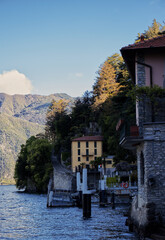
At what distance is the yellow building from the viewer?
258ft

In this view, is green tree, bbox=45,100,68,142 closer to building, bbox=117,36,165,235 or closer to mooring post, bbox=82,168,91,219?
mooring post, bbox=82,168,91,219

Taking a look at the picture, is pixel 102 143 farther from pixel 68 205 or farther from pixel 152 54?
pixel 152 54

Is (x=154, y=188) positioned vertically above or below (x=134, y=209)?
above

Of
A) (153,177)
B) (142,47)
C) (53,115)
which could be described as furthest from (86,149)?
(153,177)

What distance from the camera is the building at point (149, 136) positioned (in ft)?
52.6

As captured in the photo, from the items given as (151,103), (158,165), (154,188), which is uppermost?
(151,103)

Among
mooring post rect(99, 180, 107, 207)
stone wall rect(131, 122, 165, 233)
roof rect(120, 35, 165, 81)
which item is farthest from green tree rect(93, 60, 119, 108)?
stone wall rect(131, 122, 165, 233)

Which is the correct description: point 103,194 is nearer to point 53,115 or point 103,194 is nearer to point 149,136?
point 149,136

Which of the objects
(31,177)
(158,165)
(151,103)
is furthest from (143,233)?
(31,177)

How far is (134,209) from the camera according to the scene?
19562 millimetres

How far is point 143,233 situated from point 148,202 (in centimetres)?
133

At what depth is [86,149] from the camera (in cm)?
7931

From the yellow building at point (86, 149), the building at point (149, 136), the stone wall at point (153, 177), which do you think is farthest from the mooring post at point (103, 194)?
the yellow building at point (86, 149)

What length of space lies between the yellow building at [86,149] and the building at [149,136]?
58164 mm
